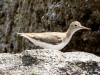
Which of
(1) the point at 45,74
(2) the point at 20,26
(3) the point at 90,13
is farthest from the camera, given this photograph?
(2) the point at 20,26

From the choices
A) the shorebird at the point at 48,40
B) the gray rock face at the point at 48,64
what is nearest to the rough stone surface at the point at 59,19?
the shorebird at the point at 48,40

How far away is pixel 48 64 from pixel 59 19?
539 cm

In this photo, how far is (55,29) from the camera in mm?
10891

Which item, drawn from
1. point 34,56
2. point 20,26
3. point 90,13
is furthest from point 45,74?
point 20,26

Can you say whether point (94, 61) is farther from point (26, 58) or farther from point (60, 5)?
point (60, 5)

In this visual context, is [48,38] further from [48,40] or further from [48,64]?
[48,64]

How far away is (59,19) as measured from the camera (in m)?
10.8

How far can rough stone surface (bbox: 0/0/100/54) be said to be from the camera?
10.4 metres

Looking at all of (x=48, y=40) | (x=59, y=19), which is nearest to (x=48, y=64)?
(x=48, y=40)

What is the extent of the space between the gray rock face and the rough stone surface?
4.51 meters

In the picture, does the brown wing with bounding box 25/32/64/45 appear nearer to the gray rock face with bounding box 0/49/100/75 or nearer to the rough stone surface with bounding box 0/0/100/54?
the rough stone surface with bounding box 0/0/100/54

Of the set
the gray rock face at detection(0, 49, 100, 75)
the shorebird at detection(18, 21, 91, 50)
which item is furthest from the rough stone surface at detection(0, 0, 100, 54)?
the gray rock face at detection(0, 49, 100, 75)

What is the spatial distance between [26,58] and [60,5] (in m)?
5.38

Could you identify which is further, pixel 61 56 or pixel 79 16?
pixel 79 16
